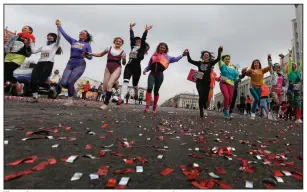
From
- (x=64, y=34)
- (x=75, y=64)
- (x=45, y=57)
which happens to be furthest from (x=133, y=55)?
(x=45, y=57)

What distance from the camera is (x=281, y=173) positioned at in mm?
3502

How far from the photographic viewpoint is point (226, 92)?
10086 mm

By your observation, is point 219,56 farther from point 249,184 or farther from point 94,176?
point 94,176

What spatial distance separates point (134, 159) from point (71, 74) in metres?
6.30

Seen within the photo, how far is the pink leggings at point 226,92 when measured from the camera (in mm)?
10031

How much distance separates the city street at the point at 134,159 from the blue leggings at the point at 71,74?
3.58 m

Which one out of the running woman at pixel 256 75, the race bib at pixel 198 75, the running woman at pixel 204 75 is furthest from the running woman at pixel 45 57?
the running woman at pixel 256 75

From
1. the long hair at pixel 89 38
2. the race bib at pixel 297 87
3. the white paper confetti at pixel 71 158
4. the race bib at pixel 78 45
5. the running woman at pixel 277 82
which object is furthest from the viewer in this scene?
the running woman at pixel 277 82

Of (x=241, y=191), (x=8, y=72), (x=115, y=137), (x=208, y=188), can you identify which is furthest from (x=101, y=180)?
(x=8, y=72)

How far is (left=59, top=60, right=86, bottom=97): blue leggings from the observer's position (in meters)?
9.08

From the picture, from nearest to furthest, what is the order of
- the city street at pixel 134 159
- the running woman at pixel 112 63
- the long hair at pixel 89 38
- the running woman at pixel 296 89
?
the city street at pixel 134 159, the running woman at pixel 112 63, the long hair at pixel 89 38, the running woman at pixel 296 89

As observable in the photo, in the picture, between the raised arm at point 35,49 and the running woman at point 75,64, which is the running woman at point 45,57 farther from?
the running woman at point 75,64

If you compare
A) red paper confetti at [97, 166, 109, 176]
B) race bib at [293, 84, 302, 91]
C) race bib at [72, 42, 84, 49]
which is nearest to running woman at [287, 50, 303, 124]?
race bib at [293, 84, 302, 91]

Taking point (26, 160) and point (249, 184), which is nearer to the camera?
point (249, 184)
